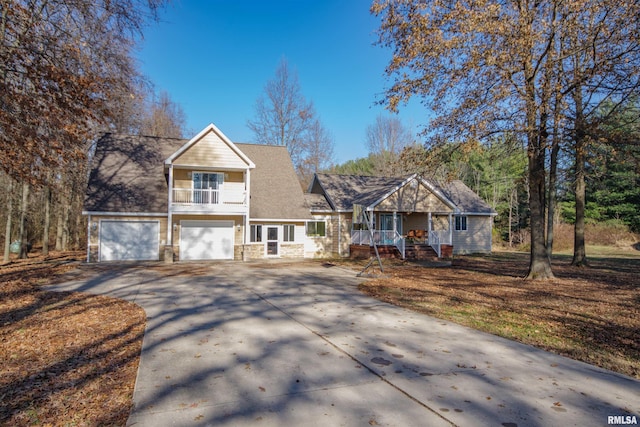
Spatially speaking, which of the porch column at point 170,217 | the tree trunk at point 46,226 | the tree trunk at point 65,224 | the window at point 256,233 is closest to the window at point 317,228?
the window at point 256,233

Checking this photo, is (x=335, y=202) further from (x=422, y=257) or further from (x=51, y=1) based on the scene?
(x=51, y=1)

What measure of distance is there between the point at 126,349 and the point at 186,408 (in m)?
2.32

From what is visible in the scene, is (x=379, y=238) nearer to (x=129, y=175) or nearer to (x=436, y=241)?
(x=436, y=241)

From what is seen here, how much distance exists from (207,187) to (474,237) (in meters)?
18.9

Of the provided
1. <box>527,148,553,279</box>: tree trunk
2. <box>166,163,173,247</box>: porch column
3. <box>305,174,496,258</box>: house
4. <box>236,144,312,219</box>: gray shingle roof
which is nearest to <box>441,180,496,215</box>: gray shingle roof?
<box>305,174,496,258</box>: house

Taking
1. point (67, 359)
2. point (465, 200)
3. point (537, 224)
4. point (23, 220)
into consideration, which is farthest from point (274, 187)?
point (67, 359)

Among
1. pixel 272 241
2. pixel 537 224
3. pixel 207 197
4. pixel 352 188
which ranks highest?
pixel 352 188

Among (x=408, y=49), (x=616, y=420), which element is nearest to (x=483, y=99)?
(x=408, y=49)

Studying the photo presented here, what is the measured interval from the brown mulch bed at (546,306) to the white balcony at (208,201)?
949 centimetres

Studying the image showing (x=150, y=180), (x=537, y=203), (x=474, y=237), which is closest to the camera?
(x=537, y=203)

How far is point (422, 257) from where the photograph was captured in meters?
22.8

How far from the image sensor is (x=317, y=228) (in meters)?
23.9

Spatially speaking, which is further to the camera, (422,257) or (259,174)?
(259,174)

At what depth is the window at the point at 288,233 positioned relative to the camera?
2247 centimetres
